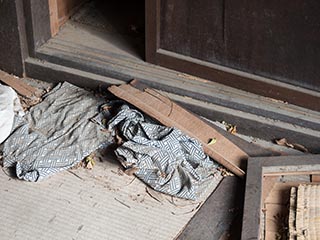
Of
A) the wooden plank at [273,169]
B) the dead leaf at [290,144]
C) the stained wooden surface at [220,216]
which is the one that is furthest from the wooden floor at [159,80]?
the stained wooden surface at [220,216]

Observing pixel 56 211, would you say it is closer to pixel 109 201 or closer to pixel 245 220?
pixel 109 201

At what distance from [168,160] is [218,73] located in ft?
1.65

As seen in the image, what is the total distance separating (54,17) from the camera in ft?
11.2

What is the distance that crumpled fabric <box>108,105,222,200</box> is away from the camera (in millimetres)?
2816

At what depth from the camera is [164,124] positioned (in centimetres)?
297

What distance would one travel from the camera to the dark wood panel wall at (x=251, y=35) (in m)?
2.83

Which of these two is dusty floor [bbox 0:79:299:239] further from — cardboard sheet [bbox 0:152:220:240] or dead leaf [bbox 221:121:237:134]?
dead leaf [bbox 221:121:237:134]

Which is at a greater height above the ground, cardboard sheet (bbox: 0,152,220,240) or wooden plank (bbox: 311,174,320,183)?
wooden plank (bbox: 311,174,320,183)

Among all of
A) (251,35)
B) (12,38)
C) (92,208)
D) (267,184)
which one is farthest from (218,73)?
(12,38)

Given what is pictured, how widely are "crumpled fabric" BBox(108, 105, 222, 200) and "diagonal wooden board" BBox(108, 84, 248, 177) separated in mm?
43

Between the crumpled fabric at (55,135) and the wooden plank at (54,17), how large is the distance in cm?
31

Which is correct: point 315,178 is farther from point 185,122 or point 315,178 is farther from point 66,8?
point 66,8

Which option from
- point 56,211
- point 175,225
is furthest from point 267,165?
point 56,211

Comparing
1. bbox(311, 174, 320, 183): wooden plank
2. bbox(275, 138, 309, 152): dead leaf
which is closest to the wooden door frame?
bbox(275, 138, 309, 152): dead leaf
